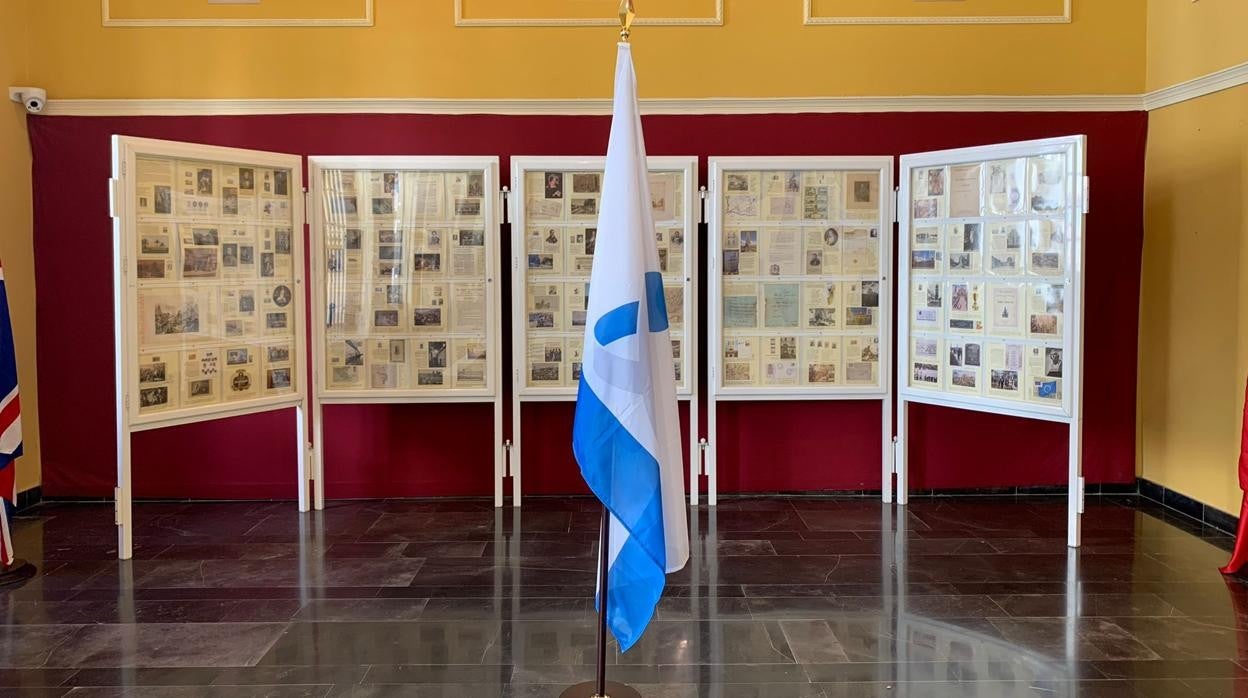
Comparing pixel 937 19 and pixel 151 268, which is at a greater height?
pixel 937 19

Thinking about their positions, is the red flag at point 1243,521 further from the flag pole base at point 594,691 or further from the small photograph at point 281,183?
the small photograph at point 281,183

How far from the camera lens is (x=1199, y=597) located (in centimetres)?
424

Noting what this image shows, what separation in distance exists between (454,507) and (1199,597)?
13.7 feet

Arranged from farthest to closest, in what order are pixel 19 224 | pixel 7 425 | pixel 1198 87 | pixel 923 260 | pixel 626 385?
pixel 19 224 → pixel 923 260 → pixel 1198 87 → pixel 7 425 → pixel 626 385

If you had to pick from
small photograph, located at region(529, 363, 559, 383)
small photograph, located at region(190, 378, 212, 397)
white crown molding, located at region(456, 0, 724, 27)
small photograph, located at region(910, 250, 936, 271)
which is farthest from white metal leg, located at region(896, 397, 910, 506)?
small photograph, located at region(190, 378, 212, 397)

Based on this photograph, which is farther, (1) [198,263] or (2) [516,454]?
(2) [516,454]

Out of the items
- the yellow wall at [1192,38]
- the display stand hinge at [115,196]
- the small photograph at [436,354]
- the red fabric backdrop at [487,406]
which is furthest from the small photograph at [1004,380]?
the display stand hinge at [115,196]

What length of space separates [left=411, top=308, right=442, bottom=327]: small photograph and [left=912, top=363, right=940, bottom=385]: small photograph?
3.09 m

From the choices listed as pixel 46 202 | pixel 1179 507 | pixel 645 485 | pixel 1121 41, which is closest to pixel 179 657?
pixel 645 485

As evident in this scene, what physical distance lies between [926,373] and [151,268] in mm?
4652

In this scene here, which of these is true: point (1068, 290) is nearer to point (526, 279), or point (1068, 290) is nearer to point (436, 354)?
point (526, 279)

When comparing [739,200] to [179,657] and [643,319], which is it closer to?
[643,319]

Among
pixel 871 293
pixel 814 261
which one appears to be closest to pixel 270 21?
pixel 814 261

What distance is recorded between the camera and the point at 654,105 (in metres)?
6.09
